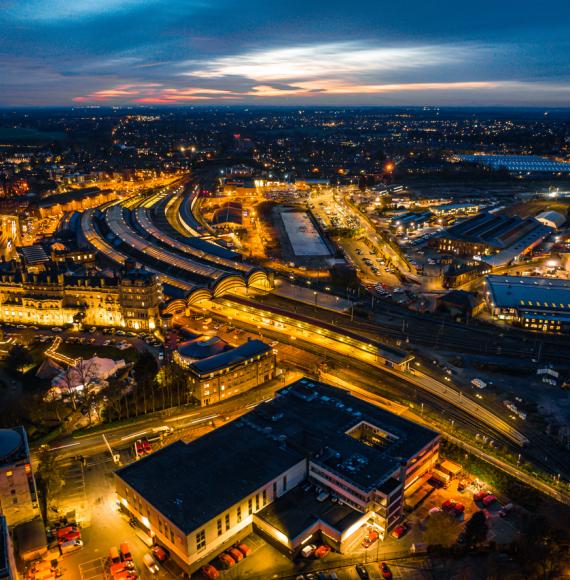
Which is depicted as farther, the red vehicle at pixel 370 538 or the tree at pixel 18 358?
the tree at pixel 18 358

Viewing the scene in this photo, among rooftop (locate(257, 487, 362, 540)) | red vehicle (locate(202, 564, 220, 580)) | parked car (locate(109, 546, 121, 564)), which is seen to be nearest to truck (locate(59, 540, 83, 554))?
parked car (locate(109, 546, 121, 564))

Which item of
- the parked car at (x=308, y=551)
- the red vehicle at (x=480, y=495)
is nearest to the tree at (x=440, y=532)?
the red vehicle at (x=480, y=495)

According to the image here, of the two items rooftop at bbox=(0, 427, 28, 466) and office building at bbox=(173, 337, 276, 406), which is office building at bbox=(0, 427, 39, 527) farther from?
office building at bbox=(173, 337, 276, 406)

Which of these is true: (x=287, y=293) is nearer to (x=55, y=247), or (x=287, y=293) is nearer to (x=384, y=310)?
(x=384, y=310)

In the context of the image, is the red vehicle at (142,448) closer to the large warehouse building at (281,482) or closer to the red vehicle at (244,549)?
the large warehouse building at (281,482)

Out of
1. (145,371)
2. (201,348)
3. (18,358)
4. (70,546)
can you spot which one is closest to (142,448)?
(70,546)

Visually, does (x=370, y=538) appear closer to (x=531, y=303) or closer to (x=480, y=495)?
(x=480, y=495)
